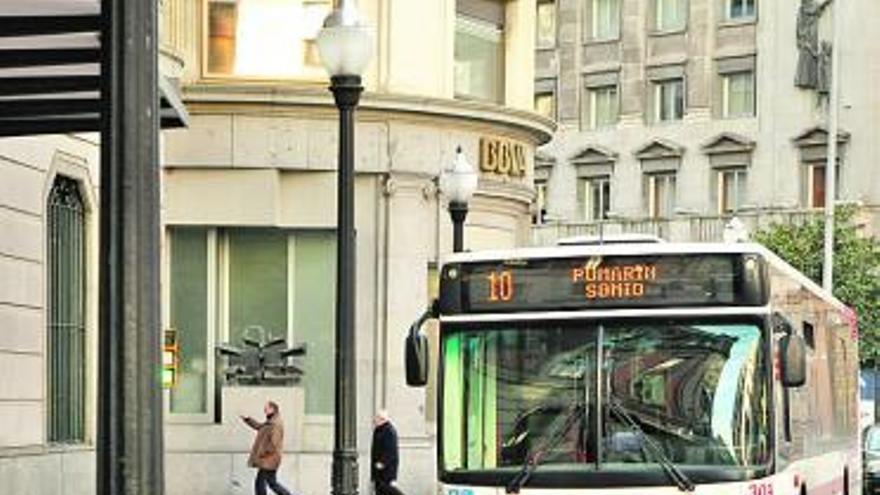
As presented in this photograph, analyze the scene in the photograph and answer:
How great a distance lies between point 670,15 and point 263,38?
136 feet

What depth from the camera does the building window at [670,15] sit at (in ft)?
225

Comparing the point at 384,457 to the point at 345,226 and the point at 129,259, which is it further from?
the point at 129,259

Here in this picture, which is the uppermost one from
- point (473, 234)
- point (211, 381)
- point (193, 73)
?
point (193, 73)

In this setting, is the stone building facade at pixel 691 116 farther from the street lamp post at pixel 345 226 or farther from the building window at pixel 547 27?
the street lamp post at pixel 345 226

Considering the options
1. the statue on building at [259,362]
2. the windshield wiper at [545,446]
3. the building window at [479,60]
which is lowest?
the statue on building at [259,362]

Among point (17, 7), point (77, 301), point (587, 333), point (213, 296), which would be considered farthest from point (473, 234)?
point (17, 7)

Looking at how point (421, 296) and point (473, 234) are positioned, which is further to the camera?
point (473, 234)

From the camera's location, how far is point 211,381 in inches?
1143

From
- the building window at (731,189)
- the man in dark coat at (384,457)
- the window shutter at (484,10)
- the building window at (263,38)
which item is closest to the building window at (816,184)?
the building window at (731,189)

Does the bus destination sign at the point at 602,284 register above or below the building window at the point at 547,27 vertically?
below

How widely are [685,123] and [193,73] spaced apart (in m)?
40.9

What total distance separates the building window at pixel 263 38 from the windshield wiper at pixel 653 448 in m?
18.0

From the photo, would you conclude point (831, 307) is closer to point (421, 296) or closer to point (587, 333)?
point (587, 333)

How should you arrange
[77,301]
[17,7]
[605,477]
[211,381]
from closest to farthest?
1. [17,7]
2. [605,477]
3. [77,301]
4. [211,381]
